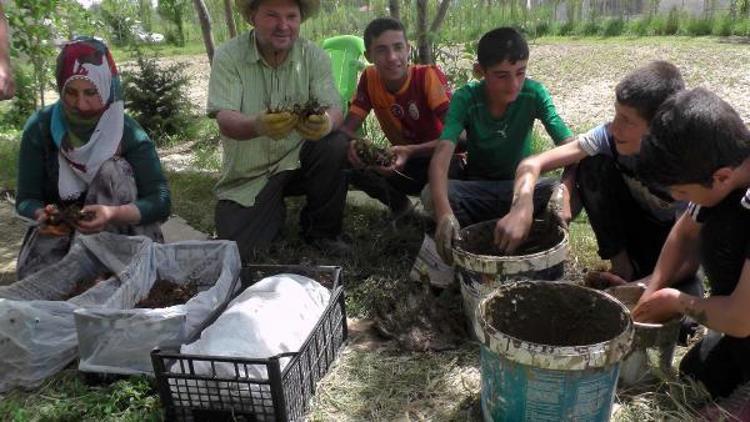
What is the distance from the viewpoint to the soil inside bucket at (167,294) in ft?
8.15

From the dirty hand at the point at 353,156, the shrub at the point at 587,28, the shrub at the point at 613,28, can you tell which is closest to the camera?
the dirty hand at the point at 353,156

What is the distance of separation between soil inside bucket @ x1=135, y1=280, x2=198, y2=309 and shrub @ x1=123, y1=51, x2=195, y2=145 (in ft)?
12.6

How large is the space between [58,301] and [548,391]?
69.6 inches

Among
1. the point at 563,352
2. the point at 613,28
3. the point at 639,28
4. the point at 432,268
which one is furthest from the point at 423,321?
the point at 613,28

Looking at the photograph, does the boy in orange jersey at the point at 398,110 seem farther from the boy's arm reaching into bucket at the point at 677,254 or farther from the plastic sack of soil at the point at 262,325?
the boy's arm reaching into bucket at the point at 677,254

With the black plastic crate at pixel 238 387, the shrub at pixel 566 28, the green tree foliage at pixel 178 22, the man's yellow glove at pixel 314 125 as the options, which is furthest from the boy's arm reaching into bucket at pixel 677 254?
the green tree foliage at pixel 178 22

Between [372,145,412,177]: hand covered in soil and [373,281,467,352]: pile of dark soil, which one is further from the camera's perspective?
[372,145,412,177]: hand covered in soil

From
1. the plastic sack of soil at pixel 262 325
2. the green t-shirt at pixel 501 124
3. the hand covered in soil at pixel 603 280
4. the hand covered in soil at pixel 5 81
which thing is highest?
the hand covered in soil at pixel 5 81

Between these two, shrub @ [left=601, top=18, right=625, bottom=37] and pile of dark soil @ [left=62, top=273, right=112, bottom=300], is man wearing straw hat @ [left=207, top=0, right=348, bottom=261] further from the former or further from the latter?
shrub @ [left=601, top=18, right=625, bottom=37]

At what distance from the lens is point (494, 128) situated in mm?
2959

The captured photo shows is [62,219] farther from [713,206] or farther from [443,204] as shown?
[713,206]

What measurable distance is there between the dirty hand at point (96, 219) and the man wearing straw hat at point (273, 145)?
61cm

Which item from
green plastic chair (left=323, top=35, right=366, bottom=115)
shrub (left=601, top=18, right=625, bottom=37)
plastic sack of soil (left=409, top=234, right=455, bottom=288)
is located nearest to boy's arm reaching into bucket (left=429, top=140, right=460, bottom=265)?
plastic sack of soil (left=409, top=234, right=455, bottom=288)

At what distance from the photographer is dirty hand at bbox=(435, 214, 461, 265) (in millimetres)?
2447
